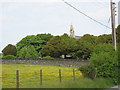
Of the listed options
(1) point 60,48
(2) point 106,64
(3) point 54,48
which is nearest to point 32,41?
(3) point 54,48

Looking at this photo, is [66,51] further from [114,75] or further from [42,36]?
[114,75]

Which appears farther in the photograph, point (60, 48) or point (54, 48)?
point (54, 48)

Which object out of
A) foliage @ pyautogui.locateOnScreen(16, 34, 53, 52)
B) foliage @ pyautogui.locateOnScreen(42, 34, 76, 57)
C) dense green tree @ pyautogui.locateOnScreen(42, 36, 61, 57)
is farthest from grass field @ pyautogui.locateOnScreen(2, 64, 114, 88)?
foliage @ pyautogui.locateOnScreen(16, 34, 53, 52)

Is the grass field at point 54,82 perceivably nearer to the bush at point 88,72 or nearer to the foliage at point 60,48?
the bush at point 88,72

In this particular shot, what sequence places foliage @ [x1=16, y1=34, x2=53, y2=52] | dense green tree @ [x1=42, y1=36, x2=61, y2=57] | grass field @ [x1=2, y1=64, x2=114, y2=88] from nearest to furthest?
1. grass field @ [x1=2, y1=64, x2=114, y2=88]
2. dense green tree @ [x1=42, y1=36, x2=61, y2=57]
3. foliage @ [x1=16, y1=34, x2=53, y2=52]

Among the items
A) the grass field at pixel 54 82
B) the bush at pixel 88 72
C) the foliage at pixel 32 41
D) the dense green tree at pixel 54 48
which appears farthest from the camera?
the foliage at pixel 32 41

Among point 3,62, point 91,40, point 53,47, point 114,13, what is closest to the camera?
point 114,13

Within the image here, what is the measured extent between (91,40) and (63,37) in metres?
12.0

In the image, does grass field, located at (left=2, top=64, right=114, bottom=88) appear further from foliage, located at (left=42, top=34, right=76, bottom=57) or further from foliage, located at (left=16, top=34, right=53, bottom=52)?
foliage, located at (left=16, top=34, right=53, bottom=52)

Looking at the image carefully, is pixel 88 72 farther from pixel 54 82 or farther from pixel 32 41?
pixel 32 41

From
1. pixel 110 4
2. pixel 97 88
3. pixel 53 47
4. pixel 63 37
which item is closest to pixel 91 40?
pixel 63 37

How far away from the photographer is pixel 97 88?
54.1 feet

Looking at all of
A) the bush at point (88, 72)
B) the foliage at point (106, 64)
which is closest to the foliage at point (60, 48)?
the foliage at point (106, 64)

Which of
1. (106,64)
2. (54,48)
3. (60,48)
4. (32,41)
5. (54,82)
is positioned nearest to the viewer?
(54,82)
